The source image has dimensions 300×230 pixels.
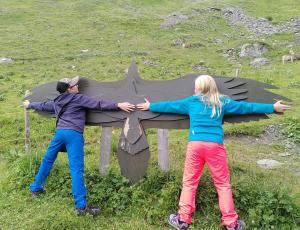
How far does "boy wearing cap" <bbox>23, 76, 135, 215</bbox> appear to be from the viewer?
755 centimetres

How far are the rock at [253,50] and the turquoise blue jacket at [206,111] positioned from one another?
20597 mm

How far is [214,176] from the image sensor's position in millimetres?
7074

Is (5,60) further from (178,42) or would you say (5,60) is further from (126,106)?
(126,106)

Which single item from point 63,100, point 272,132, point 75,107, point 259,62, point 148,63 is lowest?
point 272,132

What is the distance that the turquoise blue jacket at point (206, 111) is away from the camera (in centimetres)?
699

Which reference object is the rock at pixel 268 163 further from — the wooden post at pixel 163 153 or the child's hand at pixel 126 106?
the child's hand at pixel 126 106

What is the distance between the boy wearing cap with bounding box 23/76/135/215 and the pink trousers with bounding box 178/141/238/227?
5.28 feet

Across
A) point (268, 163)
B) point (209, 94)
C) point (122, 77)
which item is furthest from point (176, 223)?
point (122, 77)

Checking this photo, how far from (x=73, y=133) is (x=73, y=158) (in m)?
0.45

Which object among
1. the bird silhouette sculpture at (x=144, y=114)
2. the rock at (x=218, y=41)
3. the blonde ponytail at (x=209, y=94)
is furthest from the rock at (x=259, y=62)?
the blonde ponytail at (x=209, y=94)

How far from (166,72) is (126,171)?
14821 millimetres

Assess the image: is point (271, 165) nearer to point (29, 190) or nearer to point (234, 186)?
point (234, 186)

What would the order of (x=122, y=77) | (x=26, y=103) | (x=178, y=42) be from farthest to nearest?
1. (x=178, y=42)
2. (x=122, y=77)
3. (x=26, y=103)

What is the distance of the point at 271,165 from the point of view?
1027cm
